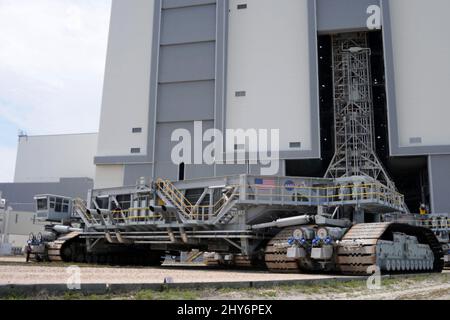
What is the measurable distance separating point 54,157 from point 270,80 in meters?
43.8

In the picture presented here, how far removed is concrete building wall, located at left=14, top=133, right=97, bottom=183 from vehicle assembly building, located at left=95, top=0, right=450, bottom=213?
26.0 m

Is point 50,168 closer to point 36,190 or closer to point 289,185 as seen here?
point 36,190

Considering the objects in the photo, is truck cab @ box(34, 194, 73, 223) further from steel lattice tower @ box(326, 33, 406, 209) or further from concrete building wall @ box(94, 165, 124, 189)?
steel lattice tower @ box(326, 33, 406, 209)

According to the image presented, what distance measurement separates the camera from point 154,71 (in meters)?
45.1

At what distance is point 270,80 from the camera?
41.6 metres

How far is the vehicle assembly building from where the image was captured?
3897 centimetres

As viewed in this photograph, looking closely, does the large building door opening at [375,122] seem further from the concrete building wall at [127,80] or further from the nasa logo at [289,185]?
the nasa logo at [289,185]

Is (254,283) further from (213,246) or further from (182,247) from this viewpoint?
(182,247)

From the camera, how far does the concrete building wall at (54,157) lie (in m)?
70.6

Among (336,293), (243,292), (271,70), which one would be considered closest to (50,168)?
(271,70)

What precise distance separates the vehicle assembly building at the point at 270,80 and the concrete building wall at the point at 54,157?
26.0 meters

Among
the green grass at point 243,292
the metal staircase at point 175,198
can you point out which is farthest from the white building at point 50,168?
the green grass at point 243,292

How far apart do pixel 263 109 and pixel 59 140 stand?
42415 millimetres
